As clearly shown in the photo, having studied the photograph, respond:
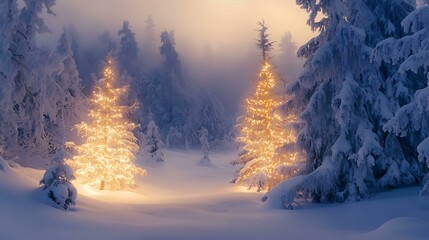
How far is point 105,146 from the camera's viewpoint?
2502 centimetres

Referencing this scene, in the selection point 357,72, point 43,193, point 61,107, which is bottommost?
point 43,193

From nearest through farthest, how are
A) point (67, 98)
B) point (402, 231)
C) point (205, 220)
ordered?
point (402, 231), point (205, 220), point (67, 98)

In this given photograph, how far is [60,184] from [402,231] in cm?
945

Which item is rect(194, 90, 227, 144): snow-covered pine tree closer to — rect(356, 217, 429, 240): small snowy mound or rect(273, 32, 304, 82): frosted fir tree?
rect(273, 32, 304, 82): frosted fir tree

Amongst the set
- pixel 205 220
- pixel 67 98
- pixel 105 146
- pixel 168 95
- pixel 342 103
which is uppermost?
pixel 168 95

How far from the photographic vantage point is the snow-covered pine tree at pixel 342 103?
14.1m

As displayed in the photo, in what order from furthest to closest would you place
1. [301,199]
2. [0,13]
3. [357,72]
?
[0,13], [301,199], [357,72]

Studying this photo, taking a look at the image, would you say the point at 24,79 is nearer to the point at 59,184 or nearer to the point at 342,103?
the point at 59,184

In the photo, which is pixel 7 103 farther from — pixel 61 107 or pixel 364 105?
pixel 364 105

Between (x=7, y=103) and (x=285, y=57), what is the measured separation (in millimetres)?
71966

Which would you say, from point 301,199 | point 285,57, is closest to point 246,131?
point 301,199

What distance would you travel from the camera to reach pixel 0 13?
19.0 metres

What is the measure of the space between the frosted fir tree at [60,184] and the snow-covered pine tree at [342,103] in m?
6.97

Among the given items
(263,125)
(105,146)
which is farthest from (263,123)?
Result: (105,146)
